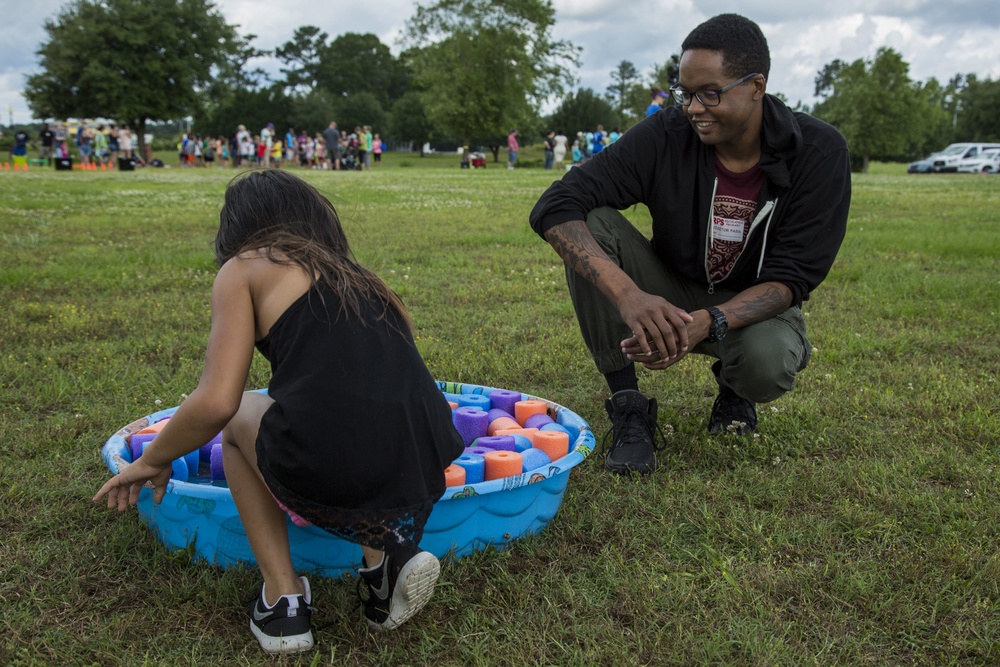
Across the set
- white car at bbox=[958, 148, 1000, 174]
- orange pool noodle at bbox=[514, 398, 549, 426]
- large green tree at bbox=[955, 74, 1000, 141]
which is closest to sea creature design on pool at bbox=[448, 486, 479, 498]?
orange pool noodle at bbox=[514, 398, 549, 426]

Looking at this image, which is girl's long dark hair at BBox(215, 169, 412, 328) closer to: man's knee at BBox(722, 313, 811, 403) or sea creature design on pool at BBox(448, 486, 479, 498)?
sea creature design on pool at BBox(448, 486, 479, 498)

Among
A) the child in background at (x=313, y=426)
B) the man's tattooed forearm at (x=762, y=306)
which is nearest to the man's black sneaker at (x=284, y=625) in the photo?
the child in background at (x=313, y=426)

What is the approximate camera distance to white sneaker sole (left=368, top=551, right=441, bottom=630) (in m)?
2.00

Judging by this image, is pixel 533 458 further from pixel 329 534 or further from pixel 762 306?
pixel 762 306

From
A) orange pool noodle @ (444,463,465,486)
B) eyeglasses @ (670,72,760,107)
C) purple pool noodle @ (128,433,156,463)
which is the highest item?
eyeglasses @ (670,72,760,107)

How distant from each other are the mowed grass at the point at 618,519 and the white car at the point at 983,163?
1652 inches

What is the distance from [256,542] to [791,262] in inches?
85.3

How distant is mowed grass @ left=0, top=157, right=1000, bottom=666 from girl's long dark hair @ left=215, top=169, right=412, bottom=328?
87 cm

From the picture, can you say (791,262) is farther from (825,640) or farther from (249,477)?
(249,477)

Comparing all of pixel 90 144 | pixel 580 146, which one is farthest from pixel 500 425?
pixel 580 146

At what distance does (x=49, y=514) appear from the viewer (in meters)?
2.73

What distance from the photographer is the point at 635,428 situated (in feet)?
10.8

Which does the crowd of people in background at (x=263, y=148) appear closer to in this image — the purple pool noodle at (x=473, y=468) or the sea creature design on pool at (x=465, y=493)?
the purple pool noodle at (x=473, y=468)

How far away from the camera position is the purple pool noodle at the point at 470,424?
3.28 m
